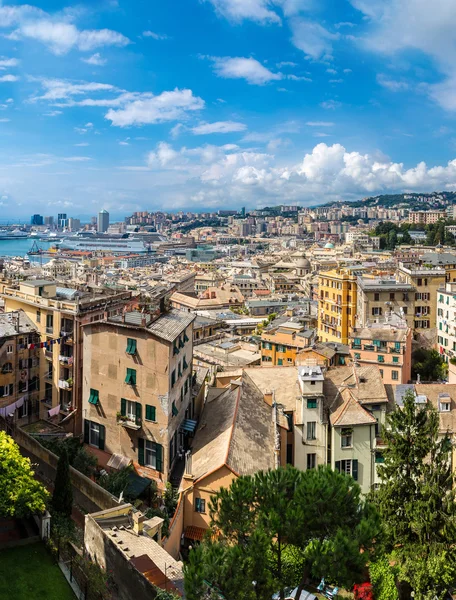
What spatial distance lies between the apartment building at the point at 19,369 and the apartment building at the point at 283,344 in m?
A: 20.9

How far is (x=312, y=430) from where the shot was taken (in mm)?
26906

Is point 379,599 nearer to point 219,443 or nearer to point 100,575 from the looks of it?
point 219,443

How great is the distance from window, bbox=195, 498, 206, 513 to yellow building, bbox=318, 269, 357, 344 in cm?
3336

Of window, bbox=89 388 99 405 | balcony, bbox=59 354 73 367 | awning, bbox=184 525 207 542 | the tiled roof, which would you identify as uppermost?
the tiled roof

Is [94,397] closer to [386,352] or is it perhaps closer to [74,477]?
[74,477]

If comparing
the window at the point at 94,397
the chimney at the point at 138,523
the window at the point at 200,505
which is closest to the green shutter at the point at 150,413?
the window at the point at 94,397

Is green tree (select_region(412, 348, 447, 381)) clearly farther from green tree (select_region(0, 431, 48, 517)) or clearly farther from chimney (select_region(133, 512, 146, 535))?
green tree (select_region(0, 431, 48, 517))

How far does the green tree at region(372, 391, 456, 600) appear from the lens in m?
18.2

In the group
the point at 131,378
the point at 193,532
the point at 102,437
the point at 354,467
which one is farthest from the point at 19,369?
the point at 354,467

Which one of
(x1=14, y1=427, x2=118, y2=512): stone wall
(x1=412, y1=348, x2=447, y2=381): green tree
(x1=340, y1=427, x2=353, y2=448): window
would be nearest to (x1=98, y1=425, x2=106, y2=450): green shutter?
(x1=14, y1=427, x2=118, y2=512): stone wall

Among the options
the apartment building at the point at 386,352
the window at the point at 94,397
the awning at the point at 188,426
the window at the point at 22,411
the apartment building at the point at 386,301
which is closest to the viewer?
the window at the point at 94,397

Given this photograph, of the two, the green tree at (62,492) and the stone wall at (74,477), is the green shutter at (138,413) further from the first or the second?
the green tree at (62,492)

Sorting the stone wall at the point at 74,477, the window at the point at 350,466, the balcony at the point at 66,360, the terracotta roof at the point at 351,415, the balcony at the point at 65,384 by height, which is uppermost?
the balcony at the point at 66,360

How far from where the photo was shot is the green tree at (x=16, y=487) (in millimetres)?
17109
